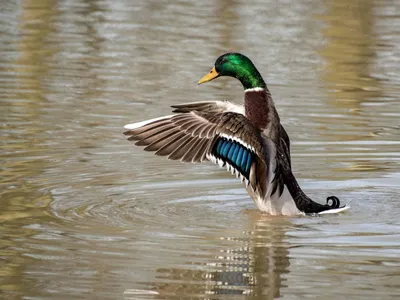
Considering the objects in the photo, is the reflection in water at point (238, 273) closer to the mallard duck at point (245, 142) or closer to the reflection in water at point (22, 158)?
the mallard duck at point (245, 142)

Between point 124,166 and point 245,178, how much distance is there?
2.25 m

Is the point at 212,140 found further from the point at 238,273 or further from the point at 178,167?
the point at 178,167

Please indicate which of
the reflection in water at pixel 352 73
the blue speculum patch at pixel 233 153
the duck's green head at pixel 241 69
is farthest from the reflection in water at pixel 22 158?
the reflection in water at pixel 352 73

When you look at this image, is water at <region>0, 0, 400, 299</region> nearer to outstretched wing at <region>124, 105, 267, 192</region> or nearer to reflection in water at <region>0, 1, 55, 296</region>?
reflection in water at <region>0, 1, 55, 296</region>

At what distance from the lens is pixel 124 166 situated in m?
11.9

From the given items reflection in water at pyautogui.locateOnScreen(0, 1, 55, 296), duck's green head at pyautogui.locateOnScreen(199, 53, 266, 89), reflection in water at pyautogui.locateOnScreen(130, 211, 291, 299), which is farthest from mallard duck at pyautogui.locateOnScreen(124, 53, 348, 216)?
reflection in water at pyautogui.locateOnScreen(0, 1, 55, 296)

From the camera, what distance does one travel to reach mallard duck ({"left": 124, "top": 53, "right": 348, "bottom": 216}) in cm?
980

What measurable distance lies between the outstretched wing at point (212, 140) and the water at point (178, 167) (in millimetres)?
466

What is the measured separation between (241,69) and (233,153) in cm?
98

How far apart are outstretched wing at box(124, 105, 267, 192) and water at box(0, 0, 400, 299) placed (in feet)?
1.53

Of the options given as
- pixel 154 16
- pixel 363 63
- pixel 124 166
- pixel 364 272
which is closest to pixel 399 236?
pixel 364 272

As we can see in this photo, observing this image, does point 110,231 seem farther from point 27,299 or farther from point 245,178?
point 27,299

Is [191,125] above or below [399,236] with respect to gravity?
above

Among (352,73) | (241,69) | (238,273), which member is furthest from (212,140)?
(352,73)
